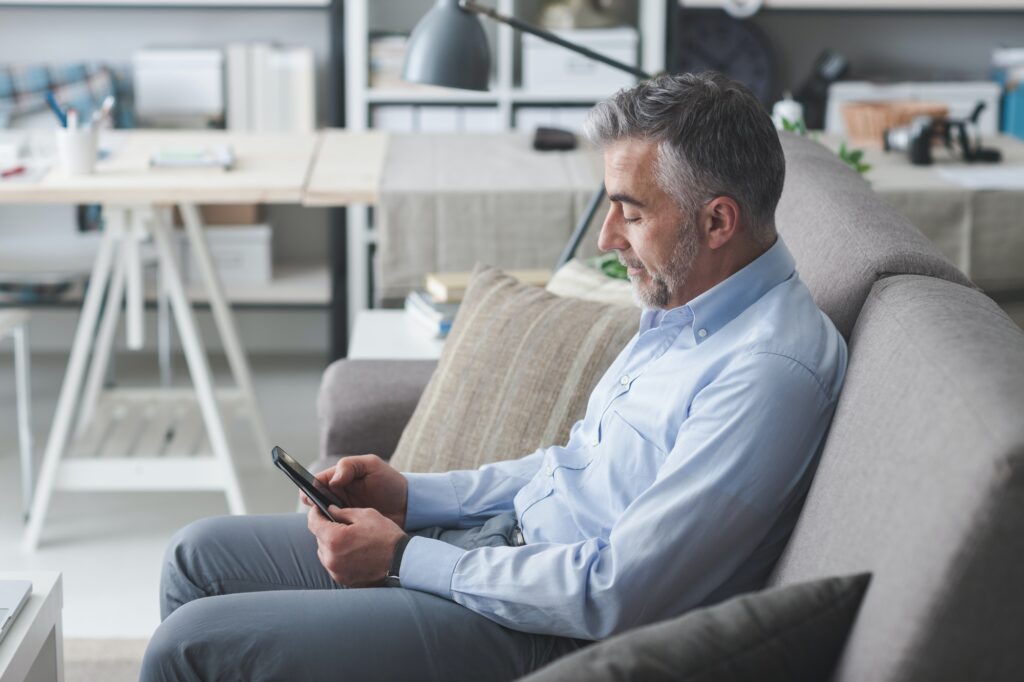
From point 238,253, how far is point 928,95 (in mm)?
2172

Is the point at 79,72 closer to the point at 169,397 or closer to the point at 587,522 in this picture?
the point at 169,397

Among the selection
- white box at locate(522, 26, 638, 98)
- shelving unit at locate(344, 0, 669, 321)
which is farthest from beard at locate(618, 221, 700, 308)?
white box at locate(522, 26, 638, 98)

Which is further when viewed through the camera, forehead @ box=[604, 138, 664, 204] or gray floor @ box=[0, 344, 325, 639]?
gray floor @ box=[0, 344, 325, 639]

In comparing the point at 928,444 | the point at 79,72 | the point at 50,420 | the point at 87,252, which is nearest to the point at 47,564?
the point at 50,420

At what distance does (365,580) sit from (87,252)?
8.47 ft

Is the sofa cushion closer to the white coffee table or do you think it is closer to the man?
the man

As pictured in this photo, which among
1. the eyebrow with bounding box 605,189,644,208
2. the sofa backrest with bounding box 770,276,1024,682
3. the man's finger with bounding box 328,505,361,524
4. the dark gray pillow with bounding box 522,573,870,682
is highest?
the eyebrow with bounding box 605,189,644,208

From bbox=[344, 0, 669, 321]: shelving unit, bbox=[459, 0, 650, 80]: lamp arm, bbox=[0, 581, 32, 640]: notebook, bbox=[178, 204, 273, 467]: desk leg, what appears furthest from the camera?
bbox=[344, 0, 669, 321]: shelving unit

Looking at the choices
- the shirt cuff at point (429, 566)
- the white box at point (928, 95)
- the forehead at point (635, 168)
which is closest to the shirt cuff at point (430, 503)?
the shirt cuff at point (429, 566)

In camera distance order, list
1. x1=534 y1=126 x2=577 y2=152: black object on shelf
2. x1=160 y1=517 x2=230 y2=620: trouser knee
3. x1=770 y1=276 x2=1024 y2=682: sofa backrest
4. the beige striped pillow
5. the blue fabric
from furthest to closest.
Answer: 1. the blue fabric
2. x1=534 y1=126 x2=577 y2=152: black object on shelf
3. the beige striped pillow
4. x1=160 y1=517 x2=230 y2=620: trouser knee
5. x1=770 y1=276 x2=1024 y2=682: sofa backrest

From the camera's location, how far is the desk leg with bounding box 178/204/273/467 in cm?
310

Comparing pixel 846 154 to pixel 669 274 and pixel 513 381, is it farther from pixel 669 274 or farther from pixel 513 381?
pixel 669 274

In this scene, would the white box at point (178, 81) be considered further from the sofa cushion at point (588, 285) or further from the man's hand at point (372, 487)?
the man's hand at point (372, 487)

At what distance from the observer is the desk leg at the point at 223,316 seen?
3098 millimetres
